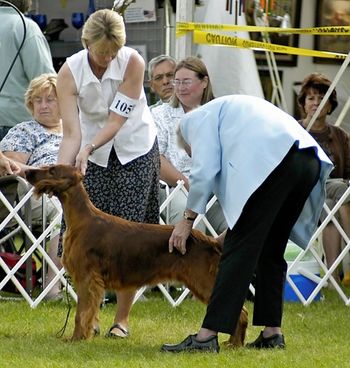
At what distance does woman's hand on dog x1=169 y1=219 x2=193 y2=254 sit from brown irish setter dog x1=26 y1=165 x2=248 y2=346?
0.05 meters

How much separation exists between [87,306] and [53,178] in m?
0.64

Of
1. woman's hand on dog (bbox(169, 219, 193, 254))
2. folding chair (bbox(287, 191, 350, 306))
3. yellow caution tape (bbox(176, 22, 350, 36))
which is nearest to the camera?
woman's hand on dog (bbox(169, 219, 193, 254))

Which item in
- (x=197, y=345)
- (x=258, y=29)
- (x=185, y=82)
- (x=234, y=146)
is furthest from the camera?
(x=258, y=29)

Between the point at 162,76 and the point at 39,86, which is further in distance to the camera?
the point at 162,76

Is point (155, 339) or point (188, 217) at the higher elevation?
point (188, 217)

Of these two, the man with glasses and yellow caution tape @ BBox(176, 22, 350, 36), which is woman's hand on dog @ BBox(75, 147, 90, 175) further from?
yellow caution tape @ BBox(176, 22, 350, 36)

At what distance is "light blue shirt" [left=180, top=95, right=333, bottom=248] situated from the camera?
4.67 meters

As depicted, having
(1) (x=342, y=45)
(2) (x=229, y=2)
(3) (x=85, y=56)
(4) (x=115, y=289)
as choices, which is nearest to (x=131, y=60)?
(3) (x=85, y=56)

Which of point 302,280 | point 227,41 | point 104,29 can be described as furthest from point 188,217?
point 227,41

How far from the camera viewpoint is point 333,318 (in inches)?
248

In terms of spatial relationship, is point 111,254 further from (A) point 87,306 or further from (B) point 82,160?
(B) point 82,160

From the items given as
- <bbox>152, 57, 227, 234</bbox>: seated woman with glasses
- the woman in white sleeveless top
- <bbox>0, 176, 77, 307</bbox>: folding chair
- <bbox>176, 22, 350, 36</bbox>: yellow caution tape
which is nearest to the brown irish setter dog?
the woman in white sleeveless top

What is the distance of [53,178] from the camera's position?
520 cm

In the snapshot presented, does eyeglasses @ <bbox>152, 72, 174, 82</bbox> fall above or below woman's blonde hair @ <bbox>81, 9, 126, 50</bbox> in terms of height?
below
